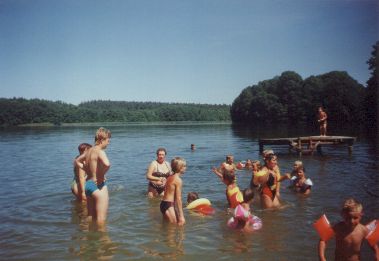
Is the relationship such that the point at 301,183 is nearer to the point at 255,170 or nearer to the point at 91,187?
the point at 255,170

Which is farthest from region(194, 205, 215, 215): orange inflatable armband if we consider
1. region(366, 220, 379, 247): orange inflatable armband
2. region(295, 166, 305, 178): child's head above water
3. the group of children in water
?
region(366, 220, 379, 247): orange inflatable armband

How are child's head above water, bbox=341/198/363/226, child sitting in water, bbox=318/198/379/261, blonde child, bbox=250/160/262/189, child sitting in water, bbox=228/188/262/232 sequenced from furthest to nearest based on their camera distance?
blonde child, bbox=250/160/262/189
child sitting in water, bbox=228/188/262/232
child sitting in water, bbox=318/198/379/261
child's head above water, bbox=341/198/363/226

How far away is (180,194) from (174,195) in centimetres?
15

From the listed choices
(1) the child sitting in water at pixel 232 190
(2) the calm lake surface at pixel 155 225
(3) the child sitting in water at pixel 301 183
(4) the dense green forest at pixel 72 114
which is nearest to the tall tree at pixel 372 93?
(2) the calm lake surface at pixel 155 225

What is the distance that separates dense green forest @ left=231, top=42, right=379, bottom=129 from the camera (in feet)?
249

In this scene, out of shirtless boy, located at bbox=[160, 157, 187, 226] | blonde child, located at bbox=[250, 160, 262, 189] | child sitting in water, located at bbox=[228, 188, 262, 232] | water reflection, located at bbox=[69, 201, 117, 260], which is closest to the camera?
water reflection, located at bbox=[69, 201, 117, 260]

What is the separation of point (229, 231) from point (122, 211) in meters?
3.84

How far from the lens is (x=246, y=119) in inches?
4820

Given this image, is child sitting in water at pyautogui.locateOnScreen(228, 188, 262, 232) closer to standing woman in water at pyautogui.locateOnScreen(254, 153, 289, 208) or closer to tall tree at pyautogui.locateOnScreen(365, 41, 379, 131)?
standing woman in water at pyautogui.locateOnScreen(254, 153, 289, 208)

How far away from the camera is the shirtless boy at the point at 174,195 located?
7.98 metres

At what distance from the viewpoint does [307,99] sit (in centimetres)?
9506

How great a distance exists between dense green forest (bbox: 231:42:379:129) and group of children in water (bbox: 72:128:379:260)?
5187cm

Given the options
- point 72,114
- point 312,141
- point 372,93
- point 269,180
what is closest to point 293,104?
point 372,93

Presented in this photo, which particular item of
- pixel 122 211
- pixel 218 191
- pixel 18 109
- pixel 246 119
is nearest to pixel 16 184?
pixel 122 211
